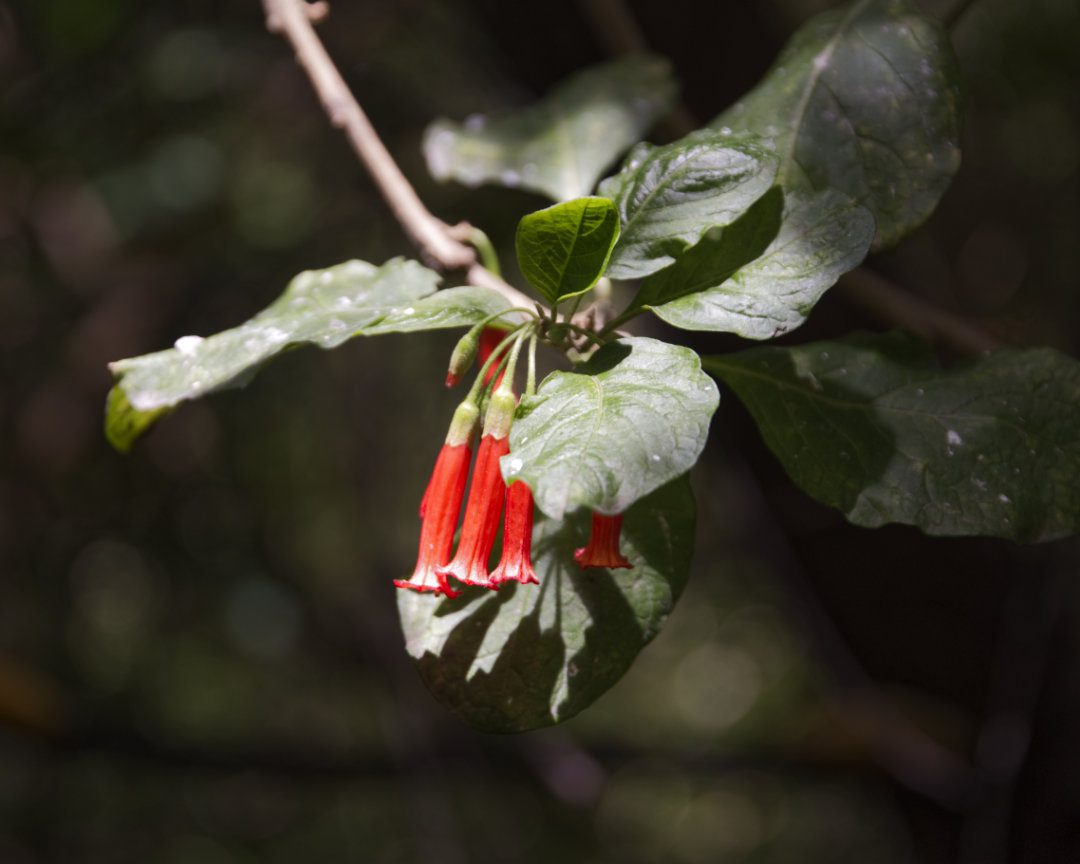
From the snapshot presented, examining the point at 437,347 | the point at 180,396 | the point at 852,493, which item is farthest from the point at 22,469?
the point at 852,493

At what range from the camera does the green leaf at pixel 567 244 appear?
0.78 m

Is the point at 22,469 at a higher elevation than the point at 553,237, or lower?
lower

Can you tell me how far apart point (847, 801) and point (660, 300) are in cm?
487

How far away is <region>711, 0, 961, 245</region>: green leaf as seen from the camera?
96 cm

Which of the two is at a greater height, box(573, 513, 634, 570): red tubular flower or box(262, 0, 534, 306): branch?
box(262, 0, 534, 306): branch

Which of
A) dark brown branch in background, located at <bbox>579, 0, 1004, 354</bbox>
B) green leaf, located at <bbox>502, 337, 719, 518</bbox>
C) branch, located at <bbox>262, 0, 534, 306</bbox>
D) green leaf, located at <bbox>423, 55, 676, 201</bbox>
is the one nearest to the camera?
green leaf, located at <bbox>502, 337, 719, 518</bbox>

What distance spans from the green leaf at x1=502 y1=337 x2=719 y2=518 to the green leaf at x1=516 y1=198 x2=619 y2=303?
0.30 ft

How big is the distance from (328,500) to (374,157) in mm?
3582

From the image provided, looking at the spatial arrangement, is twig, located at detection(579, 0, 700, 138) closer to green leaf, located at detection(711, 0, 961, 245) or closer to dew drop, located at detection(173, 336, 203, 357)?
green leaf, located at detection(711, 0, 961, 245)

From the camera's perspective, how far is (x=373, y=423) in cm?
362

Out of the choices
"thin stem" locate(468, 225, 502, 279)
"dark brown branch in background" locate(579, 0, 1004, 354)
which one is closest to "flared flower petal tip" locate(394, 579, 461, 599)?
"thin stem" locate(468, 225, 502, 279)

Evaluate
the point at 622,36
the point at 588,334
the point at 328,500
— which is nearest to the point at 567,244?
the point at 588,334

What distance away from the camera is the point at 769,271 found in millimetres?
842

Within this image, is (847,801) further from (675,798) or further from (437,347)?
(437,347)
